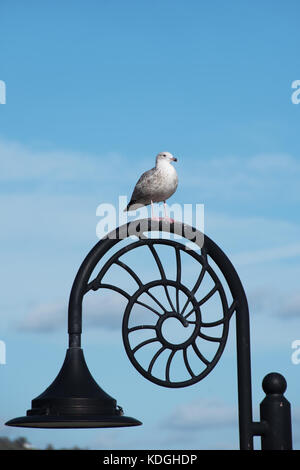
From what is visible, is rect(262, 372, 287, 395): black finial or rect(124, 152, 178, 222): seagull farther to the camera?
rect(124, 152, 178, 222): seagull

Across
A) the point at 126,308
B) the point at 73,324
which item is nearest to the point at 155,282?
the point at 126,308

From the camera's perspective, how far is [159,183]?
9273mm

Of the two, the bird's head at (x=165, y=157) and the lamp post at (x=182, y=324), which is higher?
the bird's head at (x=165, y=157)

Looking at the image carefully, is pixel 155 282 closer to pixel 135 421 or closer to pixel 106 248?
pixel 106 248

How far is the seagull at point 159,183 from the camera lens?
365 inches

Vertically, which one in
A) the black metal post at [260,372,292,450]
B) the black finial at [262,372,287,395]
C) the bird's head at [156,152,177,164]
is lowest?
the black metal post at [260,372,292,450]

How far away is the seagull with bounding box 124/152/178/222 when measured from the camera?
9266 millimetres

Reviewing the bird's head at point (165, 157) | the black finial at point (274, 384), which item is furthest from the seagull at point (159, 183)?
the black finial at point (274, 384)

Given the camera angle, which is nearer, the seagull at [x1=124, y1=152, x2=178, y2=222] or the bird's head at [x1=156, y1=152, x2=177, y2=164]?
the seagull at [x1=124, y1=152, x2=178, y2=222]

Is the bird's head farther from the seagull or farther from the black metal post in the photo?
the black metal post

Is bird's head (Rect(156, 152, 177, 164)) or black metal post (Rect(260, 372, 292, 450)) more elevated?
bird's head (Rect(156, 152, 177, 164))

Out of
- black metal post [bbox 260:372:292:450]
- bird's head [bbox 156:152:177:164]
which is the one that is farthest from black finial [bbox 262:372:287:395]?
bird's head [bbox 156:152:177:164]

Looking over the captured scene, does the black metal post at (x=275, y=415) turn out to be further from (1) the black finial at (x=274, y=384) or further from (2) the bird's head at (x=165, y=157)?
(2) the bird's head at (x=165, y=157)

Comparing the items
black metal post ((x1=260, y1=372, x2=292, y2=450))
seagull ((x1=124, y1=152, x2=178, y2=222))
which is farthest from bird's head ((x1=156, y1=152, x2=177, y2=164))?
black metal post ((x1=260, y1=372, x2=292, y2=450))
